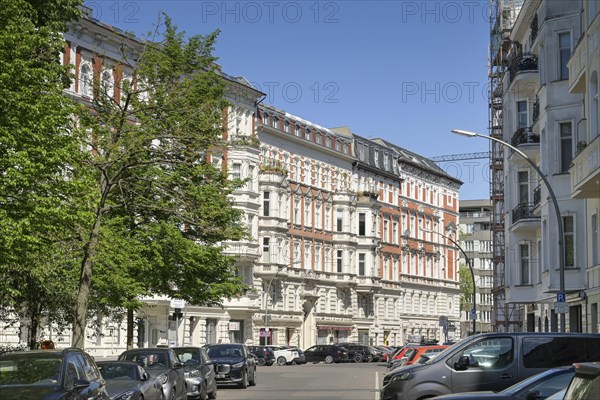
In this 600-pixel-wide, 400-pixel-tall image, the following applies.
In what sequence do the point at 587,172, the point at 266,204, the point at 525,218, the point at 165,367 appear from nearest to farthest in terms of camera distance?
1. the point at 165,367
2. the point at 587,172
3. the point at 525,218
4. the point at 266,204

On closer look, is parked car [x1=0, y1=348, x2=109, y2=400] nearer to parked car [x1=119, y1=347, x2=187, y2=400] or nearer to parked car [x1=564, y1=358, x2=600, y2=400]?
parked car [x1=119, y1=347, x2=187, y2=400]

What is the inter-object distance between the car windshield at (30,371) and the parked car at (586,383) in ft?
29.8

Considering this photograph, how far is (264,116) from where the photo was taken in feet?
271

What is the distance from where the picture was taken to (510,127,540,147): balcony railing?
42.2m

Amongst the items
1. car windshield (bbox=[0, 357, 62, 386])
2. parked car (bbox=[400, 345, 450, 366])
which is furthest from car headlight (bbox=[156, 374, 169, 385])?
parked car (bbox=[400, 345, 450, 366])

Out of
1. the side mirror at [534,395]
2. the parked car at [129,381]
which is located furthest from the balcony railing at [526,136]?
the side mirror at [534,395]

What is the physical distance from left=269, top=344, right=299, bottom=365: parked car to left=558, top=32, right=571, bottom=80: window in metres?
37.1

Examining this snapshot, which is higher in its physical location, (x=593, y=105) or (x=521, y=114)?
(x=521, y=114)

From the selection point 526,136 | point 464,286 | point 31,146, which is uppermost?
point 526,136

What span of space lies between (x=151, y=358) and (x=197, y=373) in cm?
313

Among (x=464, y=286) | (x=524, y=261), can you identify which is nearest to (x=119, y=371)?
(x=524, y=261)

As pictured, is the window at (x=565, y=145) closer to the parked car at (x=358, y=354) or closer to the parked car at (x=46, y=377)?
the parked car at (x=46, y=377)

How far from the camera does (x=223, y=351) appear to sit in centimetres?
3803

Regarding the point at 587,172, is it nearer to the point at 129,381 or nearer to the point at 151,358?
the point at 151,358
